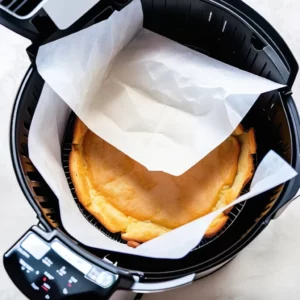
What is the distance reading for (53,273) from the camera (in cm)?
46

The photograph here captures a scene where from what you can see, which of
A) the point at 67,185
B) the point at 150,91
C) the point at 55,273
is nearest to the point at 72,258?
the point at 55,273

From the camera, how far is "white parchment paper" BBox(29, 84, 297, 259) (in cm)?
49

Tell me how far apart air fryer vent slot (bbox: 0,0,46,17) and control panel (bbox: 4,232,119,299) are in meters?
0.21

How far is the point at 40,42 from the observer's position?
0.53 metres

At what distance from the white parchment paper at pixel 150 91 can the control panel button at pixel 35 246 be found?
0.17 meters

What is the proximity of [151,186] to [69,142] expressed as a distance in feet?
0.38

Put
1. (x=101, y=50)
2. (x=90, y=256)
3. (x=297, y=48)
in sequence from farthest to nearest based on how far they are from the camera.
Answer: (x=297, y=48)
(x=101, y=50)
(x=90, y=256)

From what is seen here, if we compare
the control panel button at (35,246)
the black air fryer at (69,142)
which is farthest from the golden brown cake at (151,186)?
the control panel button at (35,246)

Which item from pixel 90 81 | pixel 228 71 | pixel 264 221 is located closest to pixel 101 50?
pixel 90 81

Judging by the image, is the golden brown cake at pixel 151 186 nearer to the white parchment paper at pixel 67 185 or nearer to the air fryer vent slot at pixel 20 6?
the white parchment paper at pixel 67 185

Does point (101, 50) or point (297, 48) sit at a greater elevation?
point (297, 48)

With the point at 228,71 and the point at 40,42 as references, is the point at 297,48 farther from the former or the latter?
the point at 40,42

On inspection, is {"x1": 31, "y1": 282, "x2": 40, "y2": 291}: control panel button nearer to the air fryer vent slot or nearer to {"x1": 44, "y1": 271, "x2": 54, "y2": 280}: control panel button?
{"x1": 44, "y1": 271, "x2": 54, "y2": 280}: control panel button

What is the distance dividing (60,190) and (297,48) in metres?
0.39
